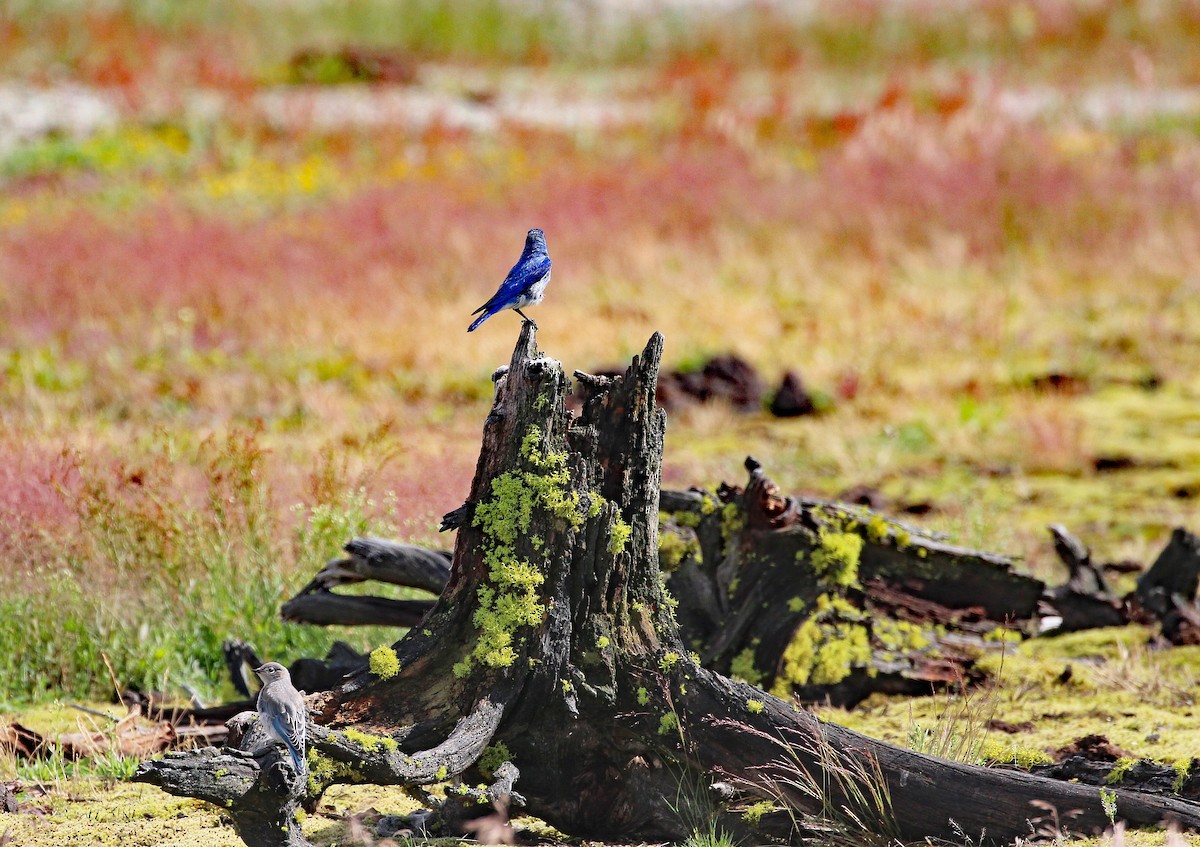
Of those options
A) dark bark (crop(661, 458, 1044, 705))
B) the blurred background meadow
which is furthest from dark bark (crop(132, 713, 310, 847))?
dark bark (crop(661, 458, 1044, 705))

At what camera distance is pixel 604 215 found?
43.3 feet

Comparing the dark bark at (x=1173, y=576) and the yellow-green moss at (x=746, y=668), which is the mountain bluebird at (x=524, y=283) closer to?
the yellow-green moss at (x=746, y=668)

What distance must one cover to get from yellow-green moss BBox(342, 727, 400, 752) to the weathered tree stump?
0.18 meters

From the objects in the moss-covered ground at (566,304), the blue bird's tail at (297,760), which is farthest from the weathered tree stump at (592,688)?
the blue bird's tail at (297,760)

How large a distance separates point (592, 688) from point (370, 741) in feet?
2.29

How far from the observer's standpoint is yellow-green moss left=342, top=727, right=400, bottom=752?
3398 mm

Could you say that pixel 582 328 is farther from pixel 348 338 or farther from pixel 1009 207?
pixel 1009 207

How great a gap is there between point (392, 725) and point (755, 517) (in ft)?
5.95

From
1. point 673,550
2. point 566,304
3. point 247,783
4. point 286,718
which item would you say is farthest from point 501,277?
point 247,783

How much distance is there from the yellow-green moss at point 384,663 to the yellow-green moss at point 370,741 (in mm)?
320

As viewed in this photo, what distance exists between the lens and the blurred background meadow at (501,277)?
5.40 meters

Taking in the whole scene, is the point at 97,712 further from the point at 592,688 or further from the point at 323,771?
the point at 592,688

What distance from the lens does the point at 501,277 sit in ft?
38.4

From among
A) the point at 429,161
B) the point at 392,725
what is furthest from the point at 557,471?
the point at 429,161
